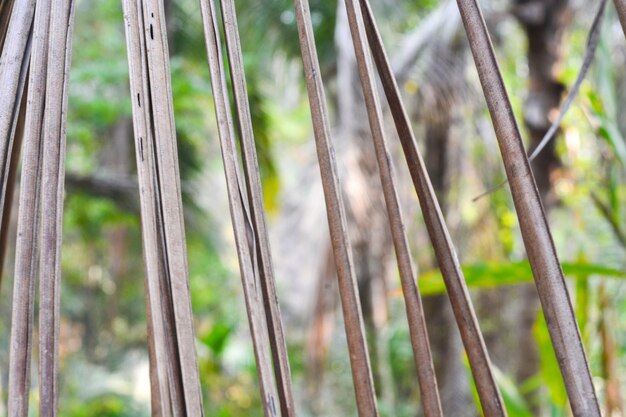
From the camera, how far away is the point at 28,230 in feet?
1.25

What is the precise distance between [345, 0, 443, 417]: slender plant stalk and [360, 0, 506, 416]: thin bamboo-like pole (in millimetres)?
13

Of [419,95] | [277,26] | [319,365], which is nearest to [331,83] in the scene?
[277,26]

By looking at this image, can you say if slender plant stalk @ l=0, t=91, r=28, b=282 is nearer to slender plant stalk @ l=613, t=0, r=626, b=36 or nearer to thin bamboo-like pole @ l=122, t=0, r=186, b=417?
thin bamboo-like pole @ l=122, t=0, r=186, b=417

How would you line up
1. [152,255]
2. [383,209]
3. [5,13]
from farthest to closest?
[383,209] < [5,13] < [152,255]

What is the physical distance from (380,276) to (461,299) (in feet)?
7.36

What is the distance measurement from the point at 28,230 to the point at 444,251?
9.0 inches

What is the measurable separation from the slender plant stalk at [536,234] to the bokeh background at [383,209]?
71cm

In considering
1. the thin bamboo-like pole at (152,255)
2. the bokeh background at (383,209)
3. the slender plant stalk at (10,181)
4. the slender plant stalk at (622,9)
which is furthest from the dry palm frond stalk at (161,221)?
the bokeh background at (383,209)

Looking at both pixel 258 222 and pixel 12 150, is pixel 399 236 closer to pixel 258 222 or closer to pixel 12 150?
pixel 258 222

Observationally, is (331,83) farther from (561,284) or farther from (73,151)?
(561,284)

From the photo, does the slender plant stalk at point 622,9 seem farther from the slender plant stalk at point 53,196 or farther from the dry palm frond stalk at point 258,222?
the slender plant stalk at point 53,196

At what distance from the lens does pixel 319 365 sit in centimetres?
245

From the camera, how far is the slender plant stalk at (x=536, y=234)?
1.10 feet

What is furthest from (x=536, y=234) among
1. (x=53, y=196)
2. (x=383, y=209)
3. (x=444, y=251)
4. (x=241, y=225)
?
(x=383, y=209)
